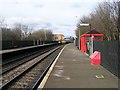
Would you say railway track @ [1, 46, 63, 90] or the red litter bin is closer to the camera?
railway track @ [1, 46, 63, 90]

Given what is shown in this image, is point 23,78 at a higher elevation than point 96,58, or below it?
below

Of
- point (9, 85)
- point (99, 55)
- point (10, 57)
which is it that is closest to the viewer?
point (9, 85)

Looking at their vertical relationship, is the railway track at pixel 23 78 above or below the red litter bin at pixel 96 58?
below

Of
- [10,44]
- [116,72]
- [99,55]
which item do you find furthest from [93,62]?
[10,44]

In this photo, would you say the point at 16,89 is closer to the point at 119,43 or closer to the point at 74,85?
the point at 74,85

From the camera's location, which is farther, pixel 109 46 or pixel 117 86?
pixel 109 46

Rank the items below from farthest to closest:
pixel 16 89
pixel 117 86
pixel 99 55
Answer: pixel 99 55 → pixel 16 89 → pixel 117 86

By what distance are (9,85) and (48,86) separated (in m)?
2.38

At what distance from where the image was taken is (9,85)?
1441cm

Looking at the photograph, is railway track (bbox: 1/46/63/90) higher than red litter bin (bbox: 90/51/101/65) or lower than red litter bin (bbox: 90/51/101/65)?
lower

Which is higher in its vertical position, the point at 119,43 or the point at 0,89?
the point at 119,43

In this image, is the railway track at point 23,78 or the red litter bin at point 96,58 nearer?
the railway track at point 23,78

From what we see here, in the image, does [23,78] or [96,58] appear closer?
[23,78]

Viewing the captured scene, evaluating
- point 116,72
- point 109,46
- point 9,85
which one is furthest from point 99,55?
point 9,85
